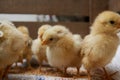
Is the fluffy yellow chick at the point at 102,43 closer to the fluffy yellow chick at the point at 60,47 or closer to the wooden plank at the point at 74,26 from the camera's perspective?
the fluffy yellow chick at the point at 60,47

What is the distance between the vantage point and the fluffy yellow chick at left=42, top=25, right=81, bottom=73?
1.28 m

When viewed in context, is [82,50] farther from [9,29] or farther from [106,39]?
[9,29]

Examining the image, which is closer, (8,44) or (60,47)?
(8,44)

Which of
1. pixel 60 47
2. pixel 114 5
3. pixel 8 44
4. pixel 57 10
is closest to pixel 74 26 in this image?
pixel 57 10

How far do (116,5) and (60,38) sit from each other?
88 centimetres

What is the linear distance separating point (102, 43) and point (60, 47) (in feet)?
0.66

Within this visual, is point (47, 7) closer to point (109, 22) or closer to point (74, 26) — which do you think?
point (74, 26)

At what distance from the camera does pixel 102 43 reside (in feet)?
3.88

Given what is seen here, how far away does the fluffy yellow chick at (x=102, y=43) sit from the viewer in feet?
3.85

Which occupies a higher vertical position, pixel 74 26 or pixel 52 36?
pixel 52 36

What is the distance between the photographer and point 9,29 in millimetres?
1214

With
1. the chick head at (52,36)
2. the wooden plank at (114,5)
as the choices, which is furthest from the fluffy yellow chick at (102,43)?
the wooden plank at (114,5)

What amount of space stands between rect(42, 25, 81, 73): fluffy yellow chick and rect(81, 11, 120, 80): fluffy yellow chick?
0.09 meters

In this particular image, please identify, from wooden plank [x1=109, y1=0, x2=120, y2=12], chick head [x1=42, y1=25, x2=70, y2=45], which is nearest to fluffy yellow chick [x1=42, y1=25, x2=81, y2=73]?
chick head [x1=42, y1=25, x2=70, y2=45]
